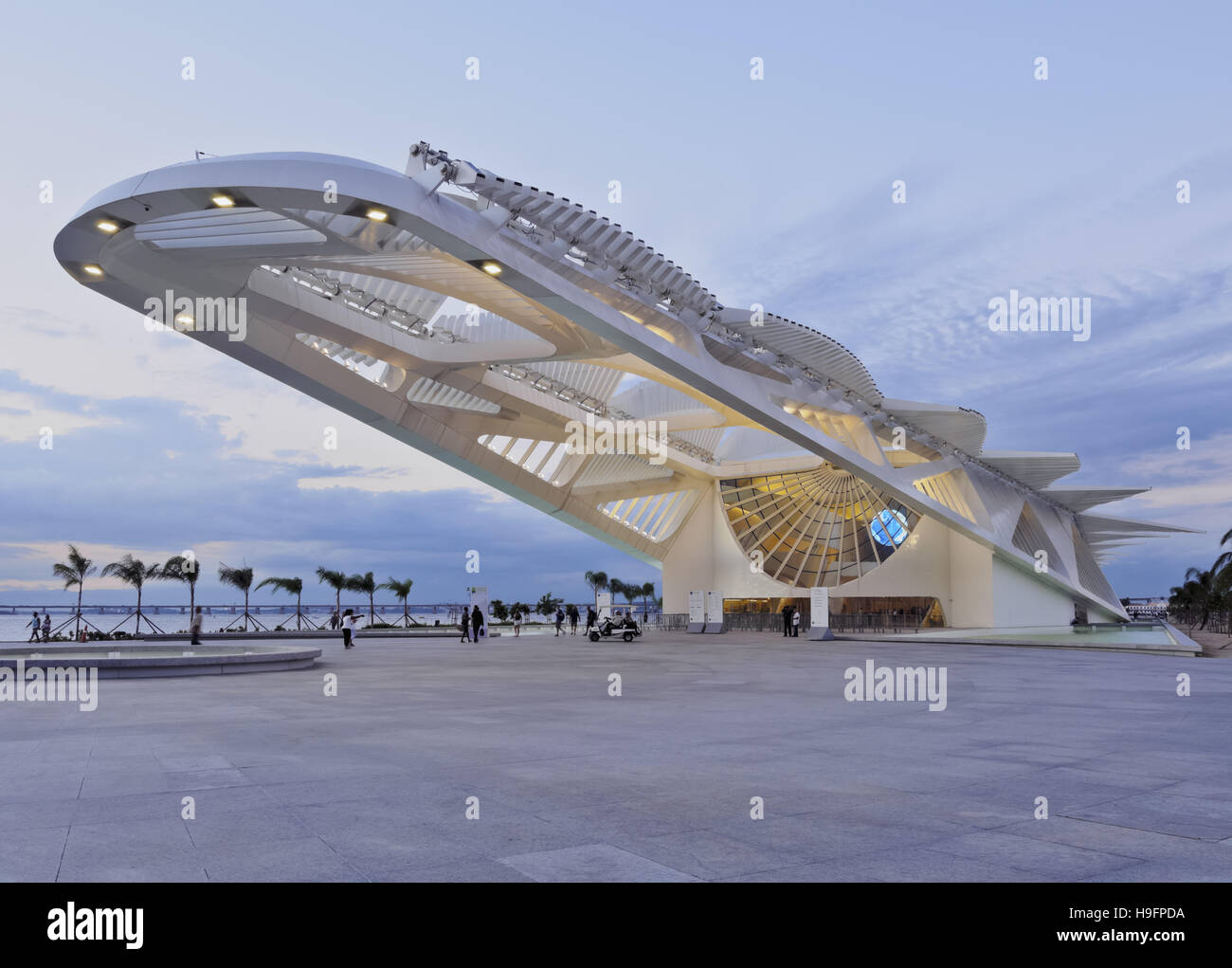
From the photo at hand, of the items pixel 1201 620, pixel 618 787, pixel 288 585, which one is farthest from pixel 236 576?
pixel 1201 620

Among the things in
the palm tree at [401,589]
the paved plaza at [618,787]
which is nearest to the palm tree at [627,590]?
the palm tree at [401,589]

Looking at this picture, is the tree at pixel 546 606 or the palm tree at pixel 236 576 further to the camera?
the tree at pixel 546 606

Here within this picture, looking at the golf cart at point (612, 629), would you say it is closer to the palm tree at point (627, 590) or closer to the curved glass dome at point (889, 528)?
the curved glass dome at point (889, 528)

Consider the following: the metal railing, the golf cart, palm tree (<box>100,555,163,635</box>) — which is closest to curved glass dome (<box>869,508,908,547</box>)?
the metal railing

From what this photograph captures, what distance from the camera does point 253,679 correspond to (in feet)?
45.7

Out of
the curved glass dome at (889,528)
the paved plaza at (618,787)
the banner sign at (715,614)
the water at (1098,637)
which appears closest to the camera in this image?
the paved plaza at (618,787)

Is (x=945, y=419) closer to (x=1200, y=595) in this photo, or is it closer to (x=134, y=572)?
(x=134, y=572)

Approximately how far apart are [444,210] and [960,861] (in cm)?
1424

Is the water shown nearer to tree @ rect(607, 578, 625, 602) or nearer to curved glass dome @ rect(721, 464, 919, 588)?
curved glass dome @ rect(721, 464, 919, 588)

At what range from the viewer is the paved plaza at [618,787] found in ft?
11.9

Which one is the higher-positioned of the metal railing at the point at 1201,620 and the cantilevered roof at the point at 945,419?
the cantilevered roof at the point at 945,419

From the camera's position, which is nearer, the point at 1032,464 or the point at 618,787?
the point at 618,787

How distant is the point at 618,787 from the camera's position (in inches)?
205
